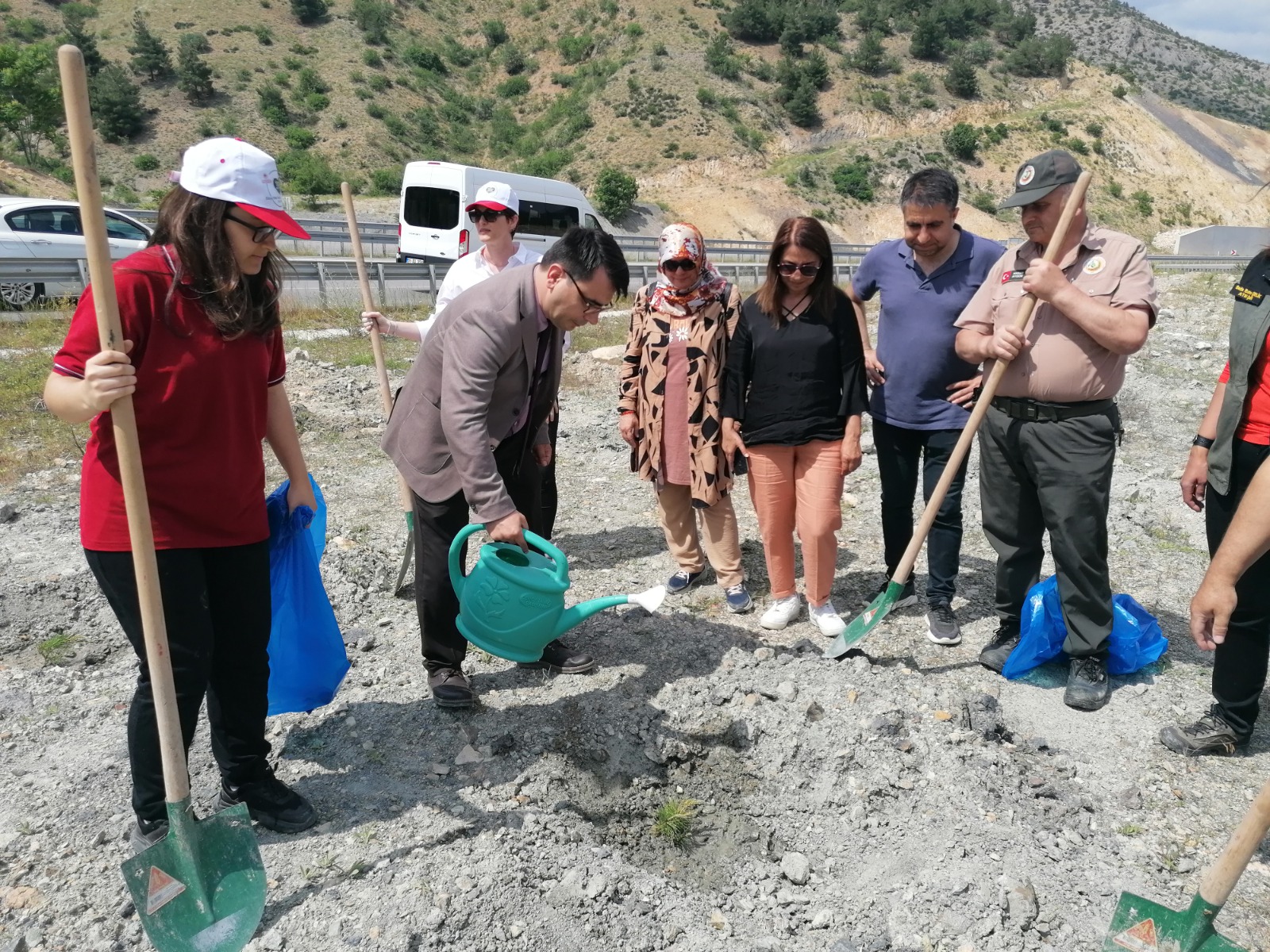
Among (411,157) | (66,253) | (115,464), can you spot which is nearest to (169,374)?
(115,464)

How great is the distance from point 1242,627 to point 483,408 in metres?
2.53

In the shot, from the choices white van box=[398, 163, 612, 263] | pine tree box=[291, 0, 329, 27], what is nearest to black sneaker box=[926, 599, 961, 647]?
white van box=[398, 163, 612, 263]

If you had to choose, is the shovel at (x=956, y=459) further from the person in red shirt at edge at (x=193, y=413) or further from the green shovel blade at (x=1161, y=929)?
the person in red shirt at edge at (x=193, y=413)

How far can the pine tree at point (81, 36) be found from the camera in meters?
41.9

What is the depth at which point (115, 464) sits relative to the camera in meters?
1.99

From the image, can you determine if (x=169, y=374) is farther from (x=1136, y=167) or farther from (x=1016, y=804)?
(x=1136, y=167)

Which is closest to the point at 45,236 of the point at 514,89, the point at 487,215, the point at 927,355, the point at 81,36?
the point at 487,215

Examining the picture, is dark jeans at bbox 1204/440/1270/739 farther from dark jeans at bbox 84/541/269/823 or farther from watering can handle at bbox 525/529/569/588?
dark jeans at bbox 84/541/269/823

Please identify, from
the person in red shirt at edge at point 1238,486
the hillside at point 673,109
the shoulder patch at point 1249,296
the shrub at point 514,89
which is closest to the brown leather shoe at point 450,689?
the person in red shirt at edge at point 1238,486

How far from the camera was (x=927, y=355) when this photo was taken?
346cm

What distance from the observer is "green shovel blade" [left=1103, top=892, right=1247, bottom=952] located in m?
1.92

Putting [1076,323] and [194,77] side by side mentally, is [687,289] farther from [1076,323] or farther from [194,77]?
[194,77]

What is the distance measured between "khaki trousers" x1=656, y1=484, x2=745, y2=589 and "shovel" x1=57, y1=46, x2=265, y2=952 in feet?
7.71

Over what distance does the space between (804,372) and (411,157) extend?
4625 centimetres
